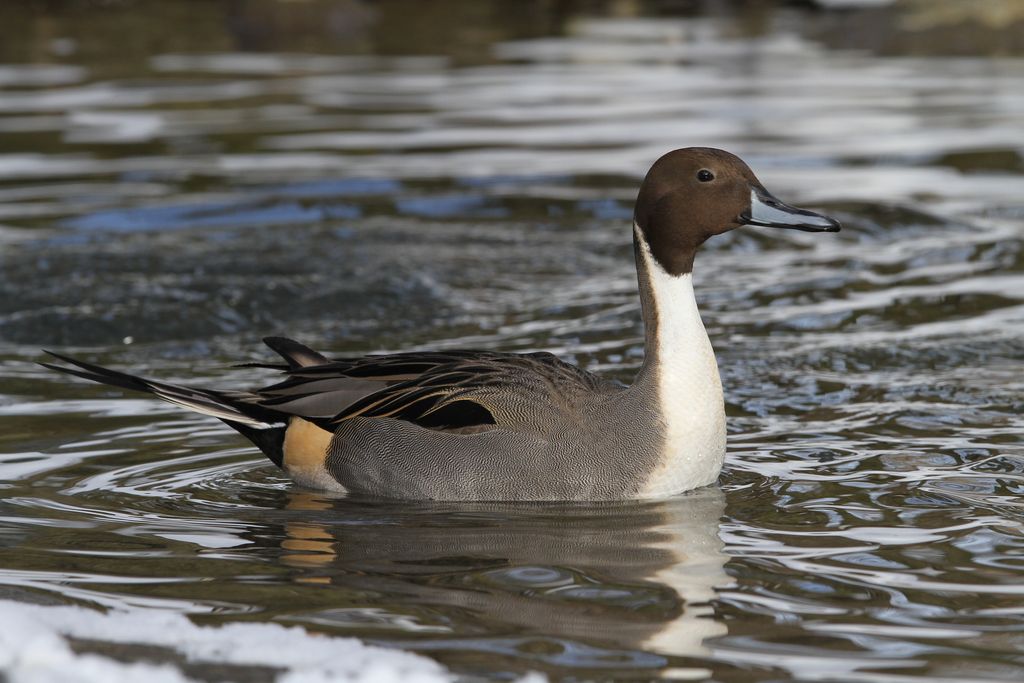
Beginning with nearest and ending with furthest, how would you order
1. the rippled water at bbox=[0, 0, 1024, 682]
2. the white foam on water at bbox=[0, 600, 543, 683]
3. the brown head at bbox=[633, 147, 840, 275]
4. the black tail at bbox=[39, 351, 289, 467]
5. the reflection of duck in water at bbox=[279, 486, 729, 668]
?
the white foam on water at bbox=[0, 600, 543, 683] → the reflection of duck in water at bbox=[279, 486, 729, 668] → the rippled water at bbox=[0, 0, 1024, 682] → the brown head at bbox=[633, 147, 840, 275] → the black tail at bbox=[39, 351, 289, 467]

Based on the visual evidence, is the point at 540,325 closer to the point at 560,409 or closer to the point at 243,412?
the point at 243,412

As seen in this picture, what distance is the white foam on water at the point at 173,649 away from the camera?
407 cm

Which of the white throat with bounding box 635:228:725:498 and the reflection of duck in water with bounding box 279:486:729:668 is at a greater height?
the white throat with bounding box 635:228:725:498

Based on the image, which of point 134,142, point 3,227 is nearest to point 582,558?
point 3,227

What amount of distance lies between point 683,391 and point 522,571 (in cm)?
102

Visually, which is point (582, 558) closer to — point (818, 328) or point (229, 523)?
point (229, 523)

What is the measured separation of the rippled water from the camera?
4.81 m

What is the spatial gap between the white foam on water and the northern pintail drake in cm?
151

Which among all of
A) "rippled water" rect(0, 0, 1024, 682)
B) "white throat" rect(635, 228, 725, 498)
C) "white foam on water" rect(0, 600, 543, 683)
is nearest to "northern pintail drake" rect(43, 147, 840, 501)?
"white throat" rect(635, 228, 725, 498)

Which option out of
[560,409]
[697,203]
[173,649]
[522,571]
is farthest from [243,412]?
[173,649]

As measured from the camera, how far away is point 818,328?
8578 mm

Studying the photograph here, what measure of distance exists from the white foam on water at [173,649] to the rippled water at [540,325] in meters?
0.16

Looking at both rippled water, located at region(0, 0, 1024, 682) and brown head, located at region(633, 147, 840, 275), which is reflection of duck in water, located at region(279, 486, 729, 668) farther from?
brown head, located at region(633, 147, 840, 275)

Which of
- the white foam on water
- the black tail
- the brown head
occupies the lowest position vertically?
the white foam on water
